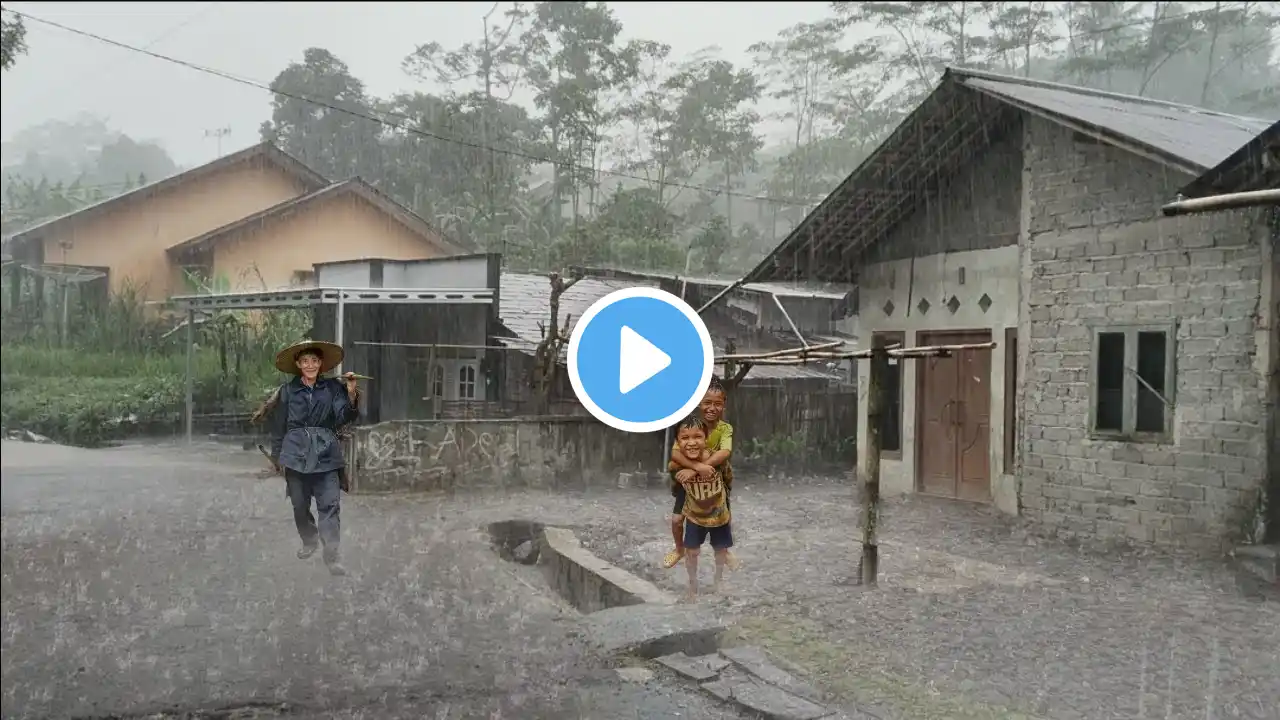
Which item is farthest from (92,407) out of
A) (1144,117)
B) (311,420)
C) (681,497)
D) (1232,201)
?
(1144,117)

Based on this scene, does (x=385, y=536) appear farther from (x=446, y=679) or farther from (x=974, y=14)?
(x=974, y=14)

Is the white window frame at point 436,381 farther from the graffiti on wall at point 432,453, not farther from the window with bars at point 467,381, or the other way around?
the graffiti on wall at point 432,453

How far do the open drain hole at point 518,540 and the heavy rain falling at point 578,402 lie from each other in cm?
2

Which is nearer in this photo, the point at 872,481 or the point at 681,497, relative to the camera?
the point at 681,497

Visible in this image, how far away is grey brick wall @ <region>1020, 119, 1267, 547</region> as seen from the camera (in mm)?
5004

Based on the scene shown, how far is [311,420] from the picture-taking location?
2.99 m

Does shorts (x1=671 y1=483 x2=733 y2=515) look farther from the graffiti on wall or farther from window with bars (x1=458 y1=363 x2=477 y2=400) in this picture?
window with bars (x1=458 y1=363 x2=477 y2=400)

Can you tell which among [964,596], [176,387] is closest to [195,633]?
[176,387]

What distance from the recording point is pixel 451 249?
3.38 m

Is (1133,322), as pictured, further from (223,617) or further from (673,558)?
(223,617)

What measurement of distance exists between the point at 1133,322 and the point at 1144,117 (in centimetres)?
150

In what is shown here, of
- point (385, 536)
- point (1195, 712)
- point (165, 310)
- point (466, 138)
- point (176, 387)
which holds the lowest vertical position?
point (1195, 712)

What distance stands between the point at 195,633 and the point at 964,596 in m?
3.17

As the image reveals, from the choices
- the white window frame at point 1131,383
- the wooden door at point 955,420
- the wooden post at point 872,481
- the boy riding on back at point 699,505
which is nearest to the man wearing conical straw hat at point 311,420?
the boy riding on back at point 699,505
